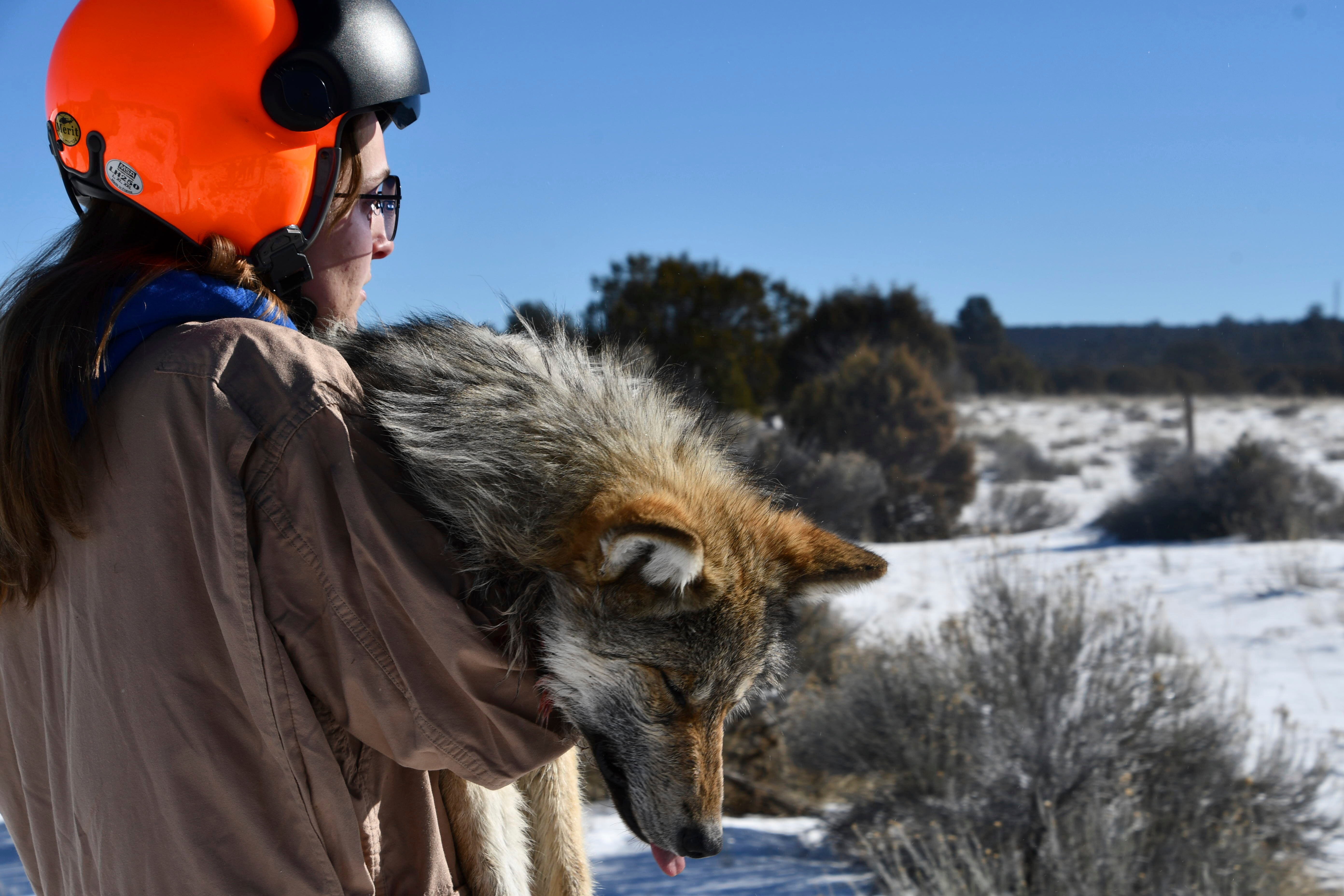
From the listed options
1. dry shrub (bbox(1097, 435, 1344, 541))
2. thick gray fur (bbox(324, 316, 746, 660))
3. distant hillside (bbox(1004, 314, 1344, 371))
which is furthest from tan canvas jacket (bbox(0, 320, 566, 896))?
distant hillside (bbox(1004, 314, 1344, 371))

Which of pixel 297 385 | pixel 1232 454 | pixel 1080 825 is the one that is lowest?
pixel 1080 825

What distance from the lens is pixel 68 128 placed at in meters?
1.95

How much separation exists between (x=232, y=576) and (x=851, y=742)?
6566 millimetres

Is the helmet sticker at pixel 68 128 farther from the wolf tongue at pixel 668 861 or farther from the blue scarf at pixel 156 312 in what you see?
the wolf tongue at pixel 668 861

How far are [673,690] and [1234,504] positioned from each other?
16040mm

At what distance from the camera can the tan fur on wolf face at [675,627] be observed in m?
1.75

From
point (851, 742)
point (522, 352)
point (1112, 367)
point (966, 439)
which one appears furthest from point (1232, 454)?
point (1112, 367)

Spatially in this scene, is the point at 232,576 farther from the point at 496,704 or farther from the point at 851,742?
the point at 851,742

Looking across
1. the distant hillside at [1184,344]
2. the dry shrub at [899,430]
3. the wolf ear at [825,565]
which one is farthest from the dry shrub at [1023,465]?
the wolf ear at [825,565]

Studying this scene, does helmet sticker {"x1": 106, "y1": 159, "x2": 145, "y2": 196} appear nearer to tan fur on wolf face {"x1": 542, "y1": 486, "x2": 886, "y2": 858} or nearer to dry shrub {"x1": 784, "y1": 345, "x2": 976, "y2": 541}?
tan fur on wolf face {"x1": 542, "y1": 486, "x2": 886, "y2": 858}

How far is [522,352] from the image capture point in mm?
2057

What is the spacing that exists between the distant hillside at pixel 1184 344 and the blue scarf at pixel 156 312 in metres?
36.7

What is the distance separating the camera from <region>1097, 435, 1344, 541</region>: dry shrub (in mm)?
14820

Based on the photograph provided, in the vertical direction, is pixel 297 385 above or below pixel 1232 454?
above
